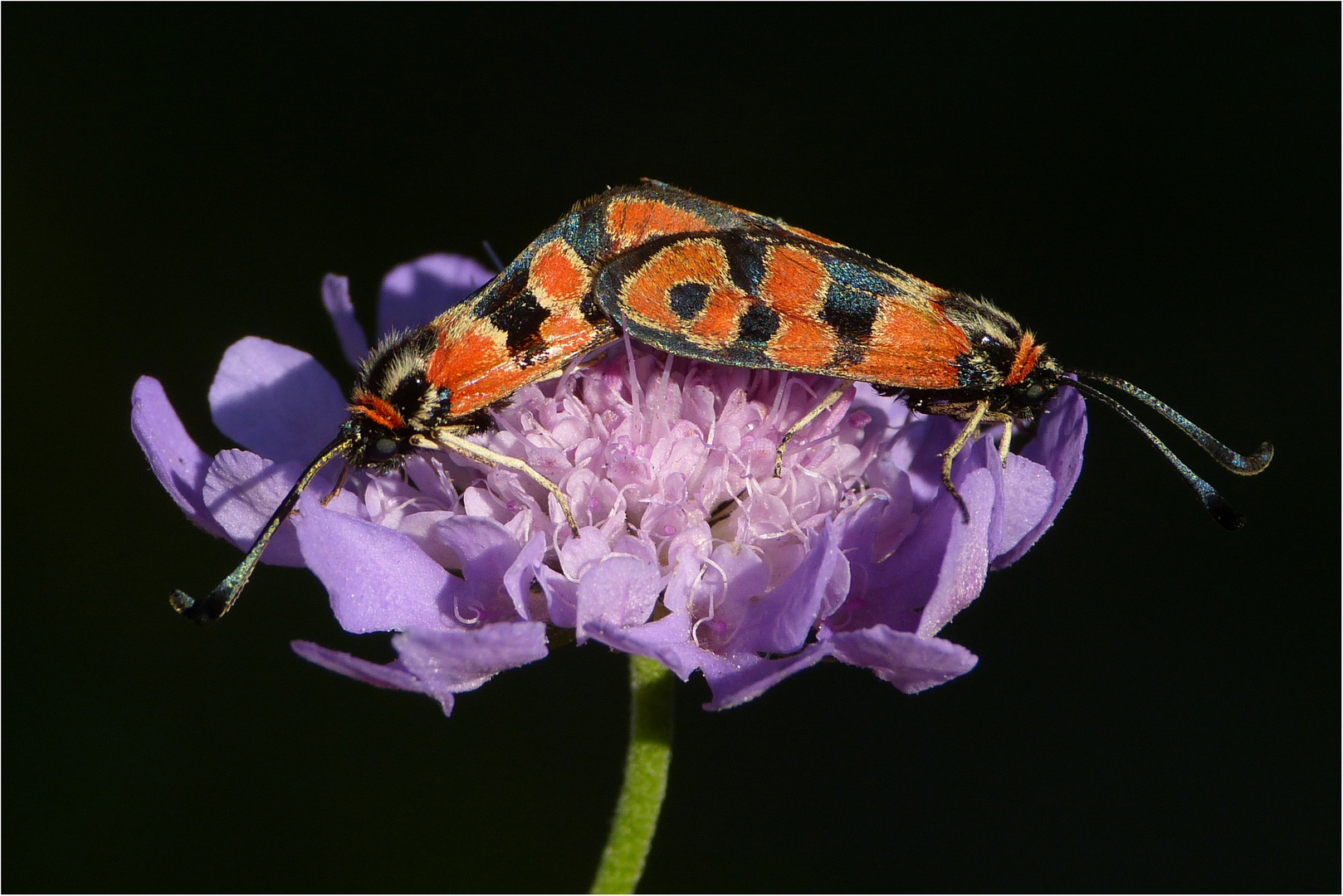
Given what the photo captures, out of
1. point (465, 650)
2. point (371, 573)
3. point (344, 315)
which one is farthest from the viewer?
point (344, 315)

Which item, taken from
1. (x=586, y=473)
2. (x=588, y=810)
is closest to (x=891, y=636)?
(x=586, y=473)

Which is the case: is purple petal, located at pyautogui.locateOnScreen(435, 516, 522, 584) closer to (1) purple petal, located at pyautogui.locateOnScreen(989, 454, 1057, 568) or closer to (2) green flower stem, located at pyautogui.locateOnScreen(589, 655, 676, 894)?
(2) green flower stem, located at pyautogui.locateOnScreen(589, 655, 676, 894)

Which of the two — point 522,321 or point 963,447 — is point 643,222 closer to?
point 522,321

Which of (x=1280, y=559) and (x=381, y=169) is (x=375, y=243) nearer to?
(x=381, y=169)

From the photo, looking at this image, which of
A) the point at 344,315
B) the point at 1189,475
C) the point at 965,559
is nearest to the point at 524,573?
the point at 965,559

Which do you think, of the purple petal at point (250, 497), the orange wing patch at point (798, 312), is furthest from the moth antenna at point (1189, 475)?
the purple petal at point (250, 497)

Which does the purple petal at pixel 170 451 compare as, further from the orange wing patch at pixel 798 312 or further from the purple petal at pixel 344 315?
the orange wing patch at pixel 798 312
